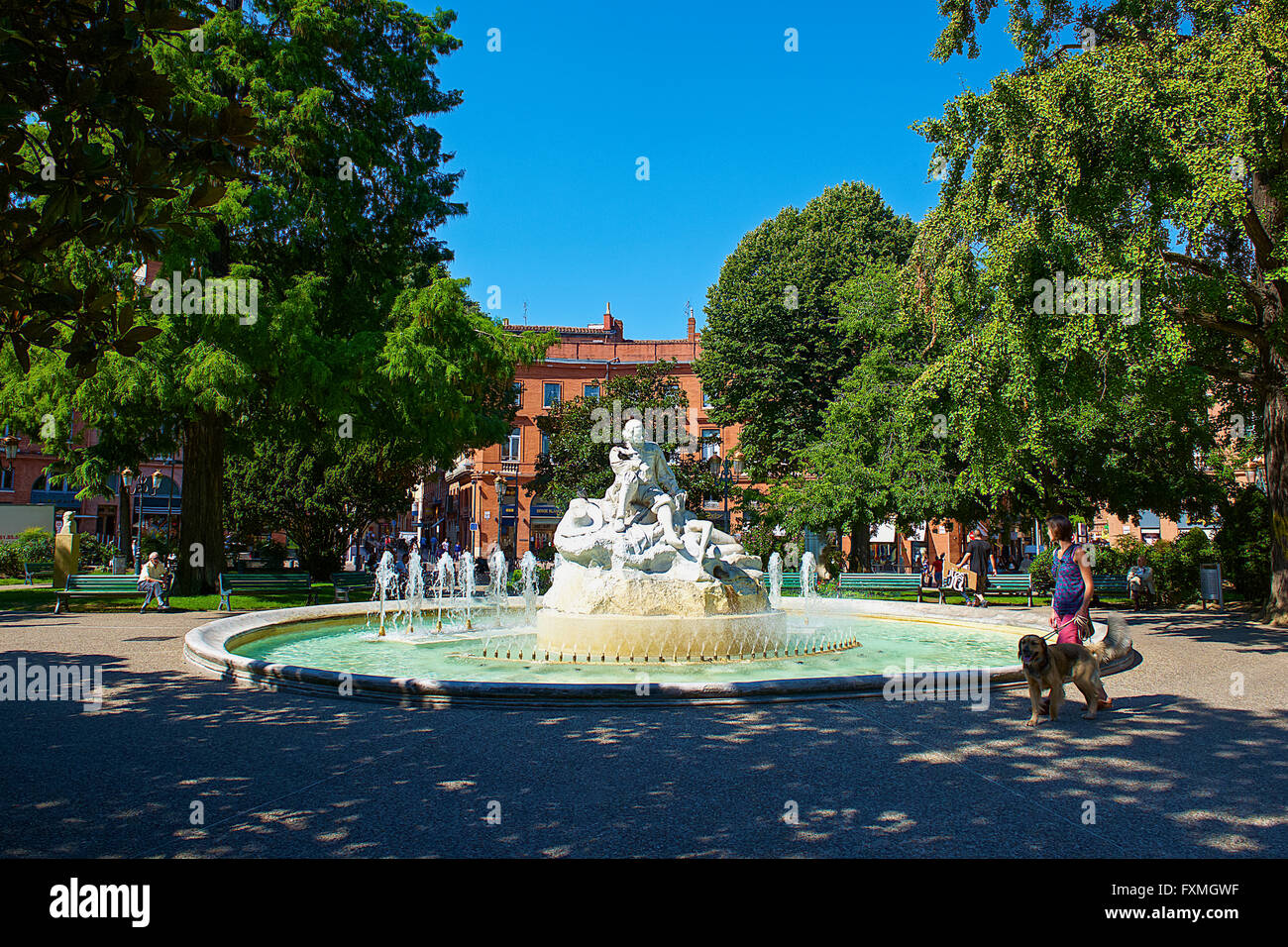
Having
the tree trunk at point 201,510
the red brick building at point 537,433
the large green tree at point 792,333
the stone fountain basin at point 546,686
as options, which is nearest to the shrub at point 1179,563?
the stone fountain basin at point 546,686

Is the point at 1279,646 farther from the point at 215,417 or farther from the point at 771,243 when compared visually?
the point at 771,243

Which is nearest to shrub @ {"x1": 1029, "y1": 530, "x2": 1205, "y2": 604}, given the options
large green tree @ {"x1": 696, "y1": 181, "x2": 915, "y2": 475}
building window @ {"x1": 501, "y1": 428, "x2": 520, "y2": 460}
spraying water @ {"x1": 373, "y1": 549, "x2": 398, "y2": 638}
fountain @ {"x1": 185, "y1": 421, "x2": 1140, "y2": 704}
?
fountain @ {"x1": 185, "y1": 421, "x2": 1140, "y2": 704}

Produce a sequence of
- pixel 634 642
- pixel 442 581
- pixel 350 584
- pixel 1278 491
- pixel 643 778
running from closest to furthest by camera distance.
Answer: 1. pixel 643 778
2. pixel 634 642
3. pixel 1278 491
4. pixel 442 581
5. pixel 350 584

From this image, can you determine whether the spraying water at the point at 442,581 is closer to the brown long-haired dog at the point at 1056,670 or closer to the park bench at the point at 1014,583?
the brown long-haired dog at the point at 1056,670

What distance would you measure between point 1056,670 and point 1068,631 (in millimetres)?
471

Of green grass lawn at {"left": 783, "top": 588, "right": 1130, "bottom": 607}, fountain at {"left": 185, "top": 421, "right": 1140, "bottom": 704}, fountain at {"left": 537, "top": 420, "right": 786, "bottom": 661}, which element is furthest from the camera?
green grass lawn at {"left": 783, "top": 588, "right": 1130, "bottom": 607}

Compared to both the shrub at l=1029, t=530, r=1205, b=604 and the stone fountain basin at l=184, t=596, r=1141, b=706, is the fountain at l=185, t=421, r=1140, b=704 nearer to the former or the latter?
the stone fountain basin at l=184, t=596, r=1141, b=706

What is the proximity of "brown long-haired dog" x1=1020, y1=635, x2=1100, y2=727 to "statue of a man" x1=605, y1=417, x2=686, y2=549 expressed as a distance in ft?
18.0

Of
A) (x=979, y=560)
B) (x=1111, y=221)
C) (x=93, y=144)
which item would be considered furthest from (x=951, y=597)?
(x=93, y=144)

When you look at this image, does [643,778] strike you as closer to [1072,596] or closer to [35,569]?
[1072,596]

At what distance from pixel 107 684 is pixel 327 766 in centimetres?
481

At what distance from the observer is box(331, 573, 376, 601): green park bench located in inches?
777

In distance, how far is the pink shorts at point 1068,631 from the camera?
23.7 feet

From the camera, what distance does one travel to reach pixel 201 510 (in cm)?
2031
